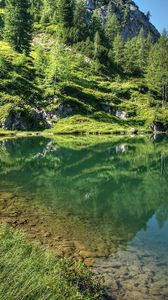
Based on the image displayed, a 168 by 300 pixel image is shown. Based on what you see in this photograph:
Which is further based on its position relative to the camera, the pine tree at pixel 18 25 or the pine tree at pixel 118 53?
the pine tree at pixel 118 53

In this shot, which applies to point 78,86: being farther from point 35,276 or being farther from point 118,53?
point 35,276

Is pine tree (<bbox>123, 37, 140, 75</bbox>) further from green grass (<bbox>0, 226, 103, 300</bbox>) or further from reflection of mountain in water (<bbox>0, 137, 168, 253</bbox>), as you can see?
green grass (<bbox>0, 226, 103, 300</bbox>)

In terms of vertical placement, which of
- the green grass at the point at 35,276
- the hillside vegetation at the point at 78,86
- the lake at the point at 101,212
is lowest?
the lake at the point at 101,212

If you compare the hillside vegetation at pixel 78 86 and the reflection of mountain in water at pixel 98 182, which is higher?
the hillside vegetation at pixel 78 86

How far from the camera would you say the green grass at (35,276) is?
32.8 ft

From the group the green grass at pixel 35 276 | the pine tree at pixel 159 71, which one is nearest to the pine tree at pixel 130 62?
the pine tree at pixel 159 71

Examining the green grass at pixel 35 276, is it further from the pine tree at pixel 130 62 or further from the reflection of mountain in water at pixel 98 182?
the pine tree at pixel 130 62

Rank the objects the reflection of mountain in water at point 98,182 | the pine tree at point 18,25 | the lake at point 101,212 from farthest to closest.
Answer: the pine tree at point 18,25, the reflection of mountain in water at point 98,182, the lake at point 101,212

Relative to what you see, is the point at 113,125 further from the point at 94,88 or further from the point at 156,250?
the point at 156,250

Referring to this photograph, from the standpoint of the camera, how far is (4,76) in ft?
445

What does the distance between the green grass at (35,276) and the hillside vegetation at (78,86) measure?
329ft

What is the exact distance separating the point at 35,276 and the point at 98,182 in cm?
3551

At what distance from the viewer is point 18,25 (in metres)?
166

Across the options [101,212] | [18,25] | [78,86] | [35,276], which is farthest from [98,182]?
[18,25]
